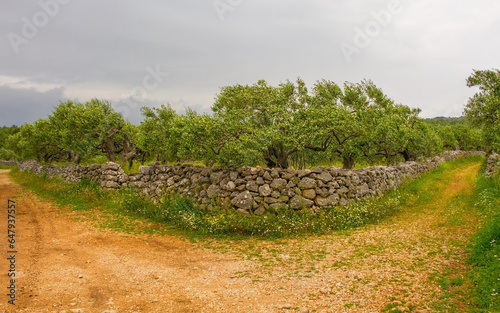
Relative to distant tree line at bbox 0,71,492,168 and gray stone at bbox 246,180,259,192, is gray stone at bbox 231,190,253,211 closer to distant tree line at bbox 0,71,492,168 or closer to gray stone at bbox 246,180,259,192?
gray stone at bbox 246,180,259,192

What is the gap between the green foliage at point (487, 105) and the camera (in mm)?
18281

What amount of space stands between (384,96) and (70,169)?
100.0 feet

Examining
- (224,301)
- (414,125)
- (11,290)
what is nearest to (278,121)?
(224,301)

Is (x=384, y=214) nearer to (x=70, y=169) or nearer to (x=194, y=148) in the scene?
(x=194, y=148)

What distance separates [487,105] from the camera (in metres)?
18.4

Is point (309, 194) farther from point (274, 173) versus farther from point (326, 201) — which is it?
point (274, 173)

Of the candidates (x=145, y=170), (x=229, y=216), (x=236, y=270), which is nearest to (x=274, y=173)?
(x=229, y=216)

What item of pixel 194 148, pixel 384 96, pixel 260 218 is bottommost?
pixel 260 218

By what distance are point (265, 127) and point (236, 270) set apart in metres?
7.46

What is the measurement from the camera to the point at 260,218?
480 inches

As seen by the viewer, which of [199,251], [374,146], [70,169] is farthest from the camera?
[374,146]

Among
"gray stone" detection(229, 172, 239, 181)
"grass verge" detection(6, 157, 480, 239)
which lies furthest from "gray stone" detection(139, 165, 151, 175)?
"gray stone" detection(229, 172, 239, 181)

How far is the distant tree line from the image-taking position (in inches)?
556

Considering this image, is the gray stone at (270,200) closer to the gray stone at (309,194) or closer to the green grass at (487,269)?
the gray stone at (309,194)
